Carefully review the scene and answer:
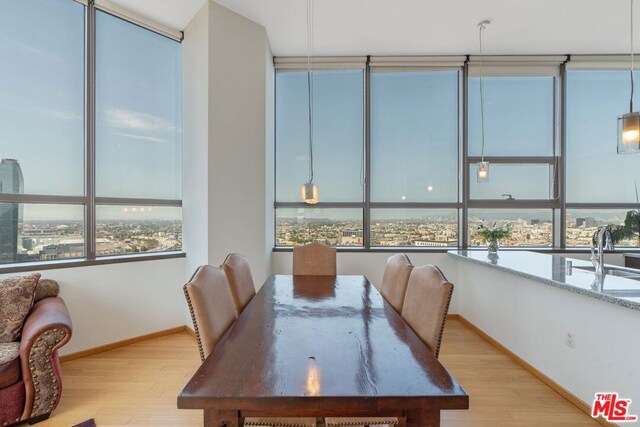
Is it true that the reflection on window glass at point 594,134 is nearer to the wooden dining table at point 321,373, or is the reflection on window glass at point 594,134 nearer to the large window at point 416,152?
the large window at point 416,152

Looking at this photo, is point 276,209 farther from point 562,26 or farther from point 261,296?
point 562,26

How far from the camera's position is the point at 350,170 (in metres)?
3.87

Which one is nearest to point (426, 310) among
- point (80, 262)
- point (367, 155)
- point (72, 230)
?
point (367, 155)

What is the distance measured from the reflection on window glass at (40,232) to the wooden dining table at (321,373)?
7.29ft

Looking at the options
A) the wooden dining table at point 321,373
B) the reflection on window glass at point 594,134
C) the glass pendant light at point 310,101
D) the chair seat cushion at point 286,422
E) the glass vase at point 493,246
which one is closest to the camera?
the wooden dining table at point 321,373

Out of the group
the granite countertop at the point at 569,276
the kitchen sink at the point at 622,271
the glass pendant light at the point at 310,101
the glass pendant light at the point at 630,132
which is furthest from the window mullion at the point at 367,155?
the glass pendant light at the point at 630,132

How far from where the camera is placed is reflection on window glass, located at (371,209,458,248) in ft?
12.7

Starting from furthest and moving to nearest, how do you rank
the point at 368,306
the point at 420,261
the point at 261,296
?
the point at 420,261 → the point at 261,296 → the point at 368,306

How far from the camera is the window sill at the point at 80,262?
2.39 m

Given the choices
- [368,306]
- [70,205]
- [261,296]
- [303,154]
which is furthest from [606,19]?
[70,205]

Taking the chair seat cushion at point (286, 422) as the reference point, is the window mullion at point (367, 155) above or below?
above

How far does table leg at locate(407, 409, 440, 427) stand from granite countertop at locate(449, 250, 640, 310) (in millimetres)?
1405

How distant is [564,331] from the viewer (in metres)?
2.14

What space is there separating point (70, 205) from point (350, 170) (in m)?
2.97
